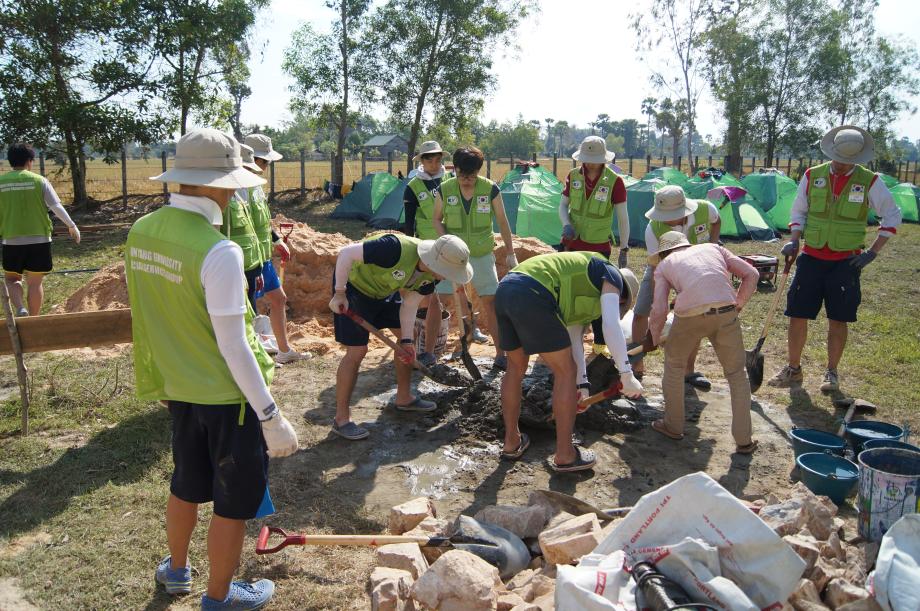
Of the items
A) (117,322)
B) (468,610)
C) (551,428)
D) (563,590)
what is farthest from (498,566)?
(117,322)

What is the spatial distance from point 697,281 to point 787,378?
2281 millimetres

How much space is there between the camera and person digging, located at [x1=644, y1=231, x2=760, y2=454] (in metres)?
4.29

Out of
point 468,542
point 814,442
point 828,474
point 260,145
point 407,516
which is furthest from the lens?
point 260,145

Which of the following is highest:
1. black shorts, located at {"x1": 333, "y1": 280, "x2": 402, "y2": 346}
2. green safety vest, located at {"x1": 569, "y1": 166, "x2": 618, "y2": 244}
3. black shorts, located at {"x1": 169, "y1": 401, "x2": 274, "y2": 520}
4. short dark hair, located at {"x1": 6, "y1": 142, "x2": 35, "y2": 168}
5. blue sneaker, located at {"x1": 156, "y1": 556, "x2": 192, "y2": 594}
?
short dark hair, located at {"x1": 6, "y1": 142, "x2": 35, "y2": 168}

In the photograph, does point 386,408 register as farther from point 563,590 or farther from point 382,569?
point 563,590

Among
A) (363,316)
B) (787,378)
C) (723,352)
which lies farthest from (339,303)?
(787,378)

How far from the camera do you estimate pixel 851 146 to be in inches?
211

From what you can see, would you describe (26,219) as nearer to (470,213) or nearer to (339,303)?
(339,303)

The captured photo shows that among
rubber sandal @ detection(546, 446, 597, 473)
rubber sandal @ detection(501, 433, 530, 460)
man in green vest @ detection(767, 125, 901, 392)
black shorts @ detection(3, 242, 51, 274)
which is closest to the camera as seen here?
rubber sandal @ detection(546, 446, 597, 473)

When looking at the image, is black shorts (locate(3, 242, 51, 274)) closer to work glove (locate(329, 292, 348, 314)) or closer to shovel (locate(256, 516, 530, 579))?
work glove (locate(329, 292, 348, 314))

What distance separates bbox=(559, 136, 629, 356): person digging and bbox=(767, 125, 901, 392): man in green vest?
1431 millimetres

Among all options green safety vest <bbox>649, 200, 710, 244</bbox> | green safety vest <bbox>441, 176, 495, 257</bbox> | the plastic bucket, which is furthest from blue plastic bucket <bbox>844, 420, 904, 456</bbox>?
green safety vest <bbox>441, 176, 495, 257</bbox>

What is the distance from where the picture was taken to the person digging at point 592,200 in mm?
5930

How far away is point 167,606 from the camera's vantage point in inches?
118
